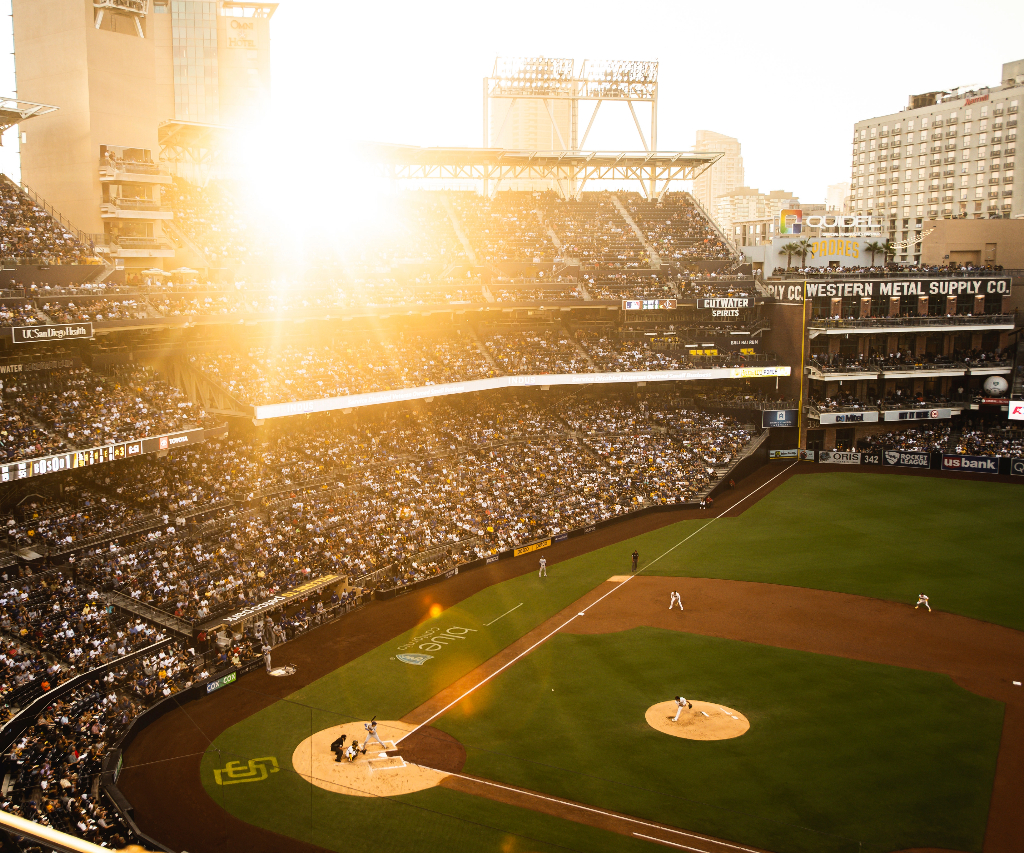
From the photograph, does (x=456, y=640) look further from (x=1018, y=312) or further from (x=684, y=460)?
(x=1018, y=312)

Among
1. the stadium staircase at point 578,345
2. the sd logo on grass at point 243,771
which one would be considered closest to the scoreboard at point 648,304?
the stadium staircase at point 578,345

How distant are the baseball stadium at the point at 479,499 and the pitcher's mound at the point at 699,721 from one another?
126 mm

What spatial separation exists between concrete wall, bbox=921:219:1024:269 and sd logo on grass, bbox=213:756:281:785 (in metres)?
66.2

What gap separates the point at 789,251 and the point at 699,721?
47791 mm

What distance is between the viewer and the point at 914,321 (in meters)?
54.6

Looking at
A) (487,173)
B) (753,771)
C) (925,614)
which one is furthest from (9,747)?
(487,173)

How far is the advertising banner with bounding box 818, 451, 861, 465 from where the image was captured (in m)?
52.2

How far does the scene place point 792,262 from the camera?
2454 inches

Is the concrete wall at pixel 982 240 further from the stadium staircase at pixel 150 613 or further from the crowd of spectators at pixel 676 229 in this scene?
the stadium staircase at pixel 150 613

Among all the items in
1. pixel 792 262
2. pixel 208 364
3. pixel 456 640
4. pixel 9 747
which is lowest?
pixel 456 640

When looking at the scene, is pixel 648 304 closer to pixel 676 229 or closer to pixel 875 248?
pixel 676 229

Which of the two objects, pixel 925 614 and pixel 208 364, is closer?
pixel 925 614

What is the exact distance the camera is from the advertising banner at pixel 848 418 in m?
52.0

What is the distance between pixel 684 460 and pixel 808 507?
25.0ft
